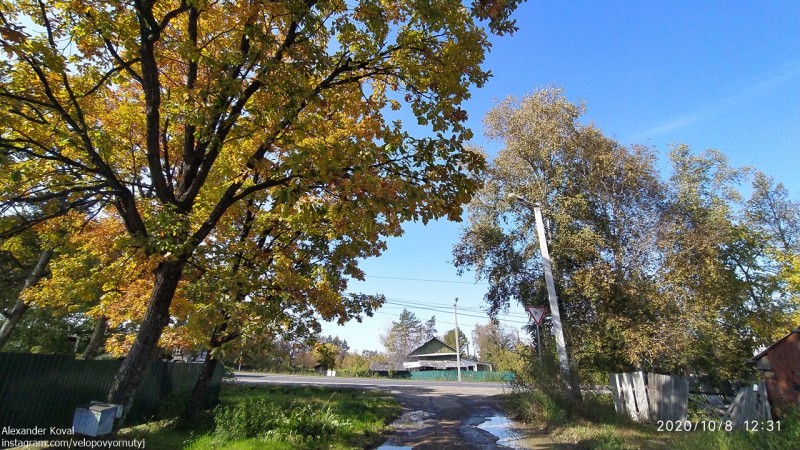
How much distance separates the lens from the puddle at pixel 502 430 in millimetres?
8586

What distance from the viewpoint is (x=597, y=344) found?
12969 millimetres

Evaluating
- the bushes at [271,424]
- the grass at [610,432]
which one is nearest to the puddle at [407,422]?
the bushes at [271,424]

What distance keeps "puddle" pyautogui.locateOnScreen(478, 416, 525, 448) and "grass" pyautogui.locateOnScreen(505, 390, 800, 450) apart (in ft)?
1.81

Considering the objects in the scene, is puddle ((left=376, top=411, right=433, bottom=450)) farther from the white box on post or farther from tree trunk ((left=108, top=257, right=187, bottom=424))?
the white box on post

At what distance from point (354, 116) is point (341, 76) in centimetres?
204

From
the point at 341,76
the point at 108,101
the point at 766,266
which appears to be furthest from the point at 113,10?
the point at 766,266

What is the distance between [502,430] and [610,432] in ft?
8.95

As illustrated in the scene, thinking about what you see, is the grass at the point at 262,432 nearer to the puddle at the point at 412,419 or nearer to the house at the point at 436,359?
the puddle at the point at 412,419

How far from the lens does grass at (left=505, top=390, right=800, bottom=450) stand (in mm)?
6434

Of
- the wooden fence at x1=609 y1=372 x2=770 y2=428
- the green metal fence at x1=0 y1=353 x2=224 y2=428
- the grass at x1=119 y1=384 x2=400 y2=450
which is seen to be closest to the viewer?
the grass at x1=119 y1=384 x2=400 y2=450

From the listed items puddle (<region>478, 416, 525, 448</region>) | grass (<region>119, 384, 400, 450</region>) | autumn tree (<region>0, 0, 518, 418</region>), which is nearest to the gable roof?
puddle (<region>478, 416, 525, 448</region>)

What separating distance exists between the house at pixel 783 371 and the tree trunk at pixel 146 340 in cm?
1188

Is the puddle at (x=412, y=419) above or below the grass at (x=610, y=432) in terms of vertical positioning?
below

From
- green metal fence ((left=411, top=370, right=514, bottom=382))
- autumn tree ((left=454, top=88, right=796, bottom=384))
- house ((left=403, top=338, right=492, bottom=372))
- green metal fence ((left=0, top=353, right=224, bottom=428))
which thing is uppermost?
autumn tree ((left=454, top=88, right=796, bottom=384))
